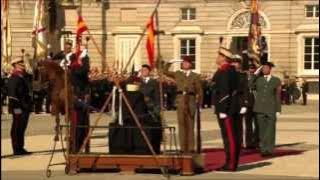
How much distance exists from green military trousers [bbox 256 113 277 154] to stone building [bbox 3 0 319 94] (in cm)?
4152

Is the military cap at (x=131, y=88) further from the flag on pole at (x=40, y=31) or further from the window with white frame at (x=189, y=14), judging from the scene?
the window with white frame at (x=189, y=14)

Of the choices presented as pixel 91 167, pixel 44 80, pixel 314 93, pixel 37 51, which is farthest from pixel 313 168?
pixel 314 93

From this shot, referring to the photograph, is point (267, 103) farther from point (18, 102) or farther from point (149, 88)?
point (18, 102)

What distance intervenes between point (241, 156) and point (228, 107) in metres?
2.84

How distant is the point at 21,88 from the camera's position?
15.0 m

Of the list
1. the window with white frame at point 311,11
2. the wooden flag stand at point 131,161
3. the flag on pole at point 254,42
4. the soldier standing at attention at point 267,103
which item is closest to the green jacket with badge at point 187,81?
the wooden flag stand at point 131,161

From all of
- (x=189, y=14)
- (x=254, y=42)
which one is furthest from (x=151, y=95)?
(x=189, y=14)

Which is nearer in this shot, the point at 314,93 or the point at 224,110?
the point at 224,110

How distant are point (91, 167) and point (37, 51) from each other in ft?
57.0

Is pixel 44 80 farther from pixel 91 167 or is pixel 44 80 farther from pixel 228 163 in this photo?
pixel 228 163

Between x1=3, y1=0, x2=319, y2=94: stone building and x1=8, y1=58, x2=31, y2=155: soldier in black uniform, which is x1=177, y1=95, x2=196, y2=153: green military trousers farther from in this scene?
x1=3, y1=0, x2=319, y2=94: stone building

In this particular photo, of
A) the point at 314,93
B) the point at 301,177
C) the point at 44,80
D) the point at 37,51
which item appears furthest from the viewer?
the point at 314,93

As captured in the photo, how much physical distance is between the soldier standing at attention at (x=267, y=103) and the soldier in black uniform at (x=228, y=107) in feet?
8.37

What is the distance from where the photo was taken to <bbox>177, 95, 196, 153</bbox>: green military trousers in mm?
13078
